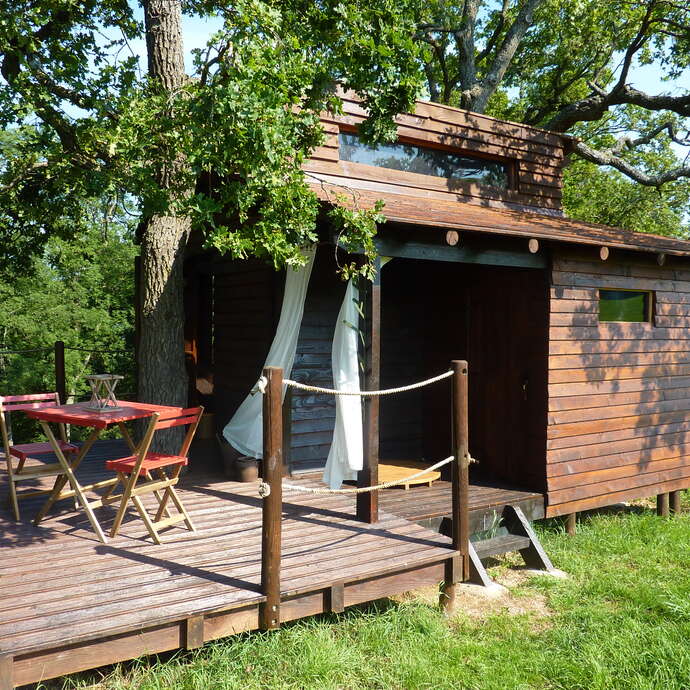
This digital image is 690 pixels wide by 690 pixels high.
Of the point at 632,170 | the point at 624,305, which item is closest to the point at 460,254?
the point at 624,305

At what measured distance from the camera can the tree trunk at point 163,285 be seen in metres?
7.08

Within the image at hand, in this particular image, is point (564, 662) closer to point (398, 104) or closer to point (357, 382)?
point (357, 382)

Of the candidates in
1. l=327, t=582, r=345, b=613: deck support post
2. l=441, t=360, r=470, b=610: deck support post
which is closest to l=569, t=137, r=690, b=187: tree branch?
l=441, t=360, r=470, b=610: deck support post

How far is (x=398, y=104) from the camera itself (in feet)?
19.5

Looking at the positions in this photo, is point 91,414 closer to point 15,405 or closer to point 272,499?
point 15,405

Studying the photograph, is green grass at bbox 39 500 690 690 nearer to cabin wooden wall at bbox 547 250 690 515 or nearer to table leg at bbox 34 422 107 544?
table leg at bbox 34 422 107 544

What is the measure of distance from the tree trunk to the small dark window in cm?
474

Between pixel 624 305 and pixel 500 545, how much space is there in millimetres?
3308

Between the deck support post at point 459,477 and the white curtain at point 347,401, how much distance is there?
953 millimetres

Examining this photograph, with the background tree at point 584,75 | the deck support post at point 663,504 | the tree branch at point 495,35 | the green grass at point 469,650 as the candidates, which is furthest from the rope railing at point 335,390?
the tree branch at point 495,35

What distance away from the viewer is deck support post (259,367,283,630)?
12.1 ft

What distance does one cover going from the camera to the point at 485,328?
728 cm

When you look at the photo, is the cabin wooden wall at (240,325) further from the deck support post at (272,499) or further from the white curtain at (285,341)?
the deck support post at (272,499)

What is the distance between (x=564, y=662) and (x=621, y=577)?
1.84 metres
